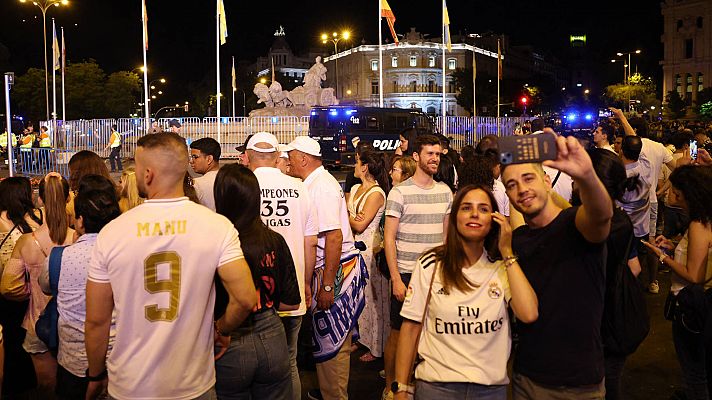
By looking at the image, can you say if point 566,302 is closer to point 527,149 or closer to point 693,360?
point 527,149

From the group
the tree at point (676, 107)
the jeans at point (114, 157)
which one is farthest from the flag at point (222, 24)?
the tree at point (676, 107)

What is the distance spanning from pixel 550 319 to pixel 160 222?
1.86 m

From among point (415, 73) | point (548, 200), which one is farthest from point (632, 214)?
point (415, 73)

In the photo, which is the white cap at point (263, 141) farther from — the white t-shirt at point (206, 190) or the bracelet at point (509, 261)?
the bracelet at point (509, 261)

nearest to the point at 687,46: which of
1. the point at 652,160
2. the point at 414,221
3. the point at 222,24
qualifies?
the point at 222,24

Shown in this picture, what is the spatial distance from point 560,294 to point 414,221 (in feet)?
8.28

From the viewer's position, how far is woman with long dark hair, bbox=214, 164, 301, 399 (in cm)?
370

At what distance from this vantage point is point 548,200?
3.31m

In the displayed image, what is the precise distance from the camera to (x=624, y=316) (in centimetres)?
378

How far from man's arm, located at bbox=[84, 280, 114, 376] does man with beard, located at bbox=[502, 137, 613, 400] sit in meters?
1.96

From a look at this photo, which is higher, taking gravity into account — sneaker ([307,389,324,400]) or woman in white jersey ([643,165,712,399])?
woman in white jersey ([643,165,712,399])

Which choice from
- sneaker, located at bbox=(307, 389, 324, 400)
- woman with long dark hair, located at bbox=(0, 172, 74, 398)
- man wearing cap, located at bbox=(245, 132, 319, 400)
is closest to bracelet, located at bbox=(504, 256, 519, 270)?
man wearing cap, located at bbox=(245, 132, 319, 400)

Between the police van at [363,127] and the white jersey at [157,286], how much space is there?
91.1 feet

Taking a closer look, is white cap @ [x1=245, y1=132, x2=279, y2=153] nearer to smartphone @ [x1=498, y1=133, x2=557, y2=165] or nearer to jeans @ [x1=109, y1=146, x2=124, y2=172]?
smartphone @ [x1=498, y1=133, x2=557, y2=165]
